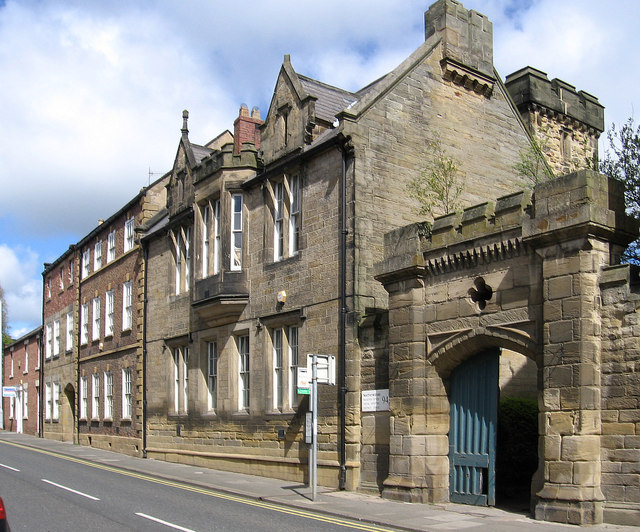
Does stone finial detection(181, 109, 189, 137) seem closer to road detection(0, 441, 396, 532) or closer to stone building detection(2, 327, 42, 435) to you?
road detection(0, 441, 396, 532)

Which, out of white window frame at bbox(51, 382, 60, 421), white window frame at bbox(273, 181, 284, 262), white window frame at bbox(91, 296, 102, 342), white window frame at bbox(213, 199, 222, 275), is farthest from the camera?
white window frame at bbox(51, 382, 60, 421)

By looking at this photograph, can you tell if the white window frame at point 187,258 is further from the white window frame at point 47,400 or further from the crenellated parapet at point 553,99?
the white window frame at point 47,400

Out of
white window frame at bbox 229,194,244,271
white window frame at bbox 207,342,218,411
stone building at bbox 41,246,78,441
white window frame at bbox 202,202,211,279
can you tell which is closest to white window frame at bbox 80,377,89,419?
stone building at bbox 41,246,78,441

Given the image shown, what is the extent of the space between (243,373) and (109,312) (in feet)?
43.6

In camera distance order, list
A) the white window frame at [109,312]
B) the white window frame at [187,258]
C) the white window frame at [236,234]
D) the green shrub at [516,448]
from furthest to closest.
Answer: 1. the white window frame at [109,312]
2. the white window frame at [187,258]
3. the white window frame at [236,234]
4. the green shrub at [516,448]

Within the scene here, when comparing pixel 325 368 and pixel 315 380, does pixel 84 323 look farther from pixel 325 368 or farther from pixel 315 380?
pixel 315 380

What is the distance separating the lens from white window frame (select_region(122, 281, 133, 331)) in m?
30.4

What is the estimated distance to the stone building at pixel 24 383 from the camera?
151 ft

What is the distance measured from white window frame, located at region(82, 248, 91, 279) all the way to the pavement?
16.5 metres

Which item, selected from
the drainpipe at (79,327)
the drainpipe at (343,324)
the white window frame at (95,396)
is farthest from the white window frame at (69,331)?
the drainpipe at (343,324)

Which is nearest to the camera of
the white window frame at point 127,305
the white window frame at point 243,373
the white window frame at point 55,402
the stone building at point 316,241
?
the stone building at point 316,241

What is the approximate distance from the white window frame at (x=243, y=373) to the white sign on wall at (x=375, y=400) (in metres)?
5.46

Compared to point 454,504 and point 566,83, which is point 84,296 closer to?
point 566,83

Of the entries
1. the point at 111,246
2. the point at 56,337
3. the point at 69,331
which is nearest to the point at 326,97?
the point at 111,246
